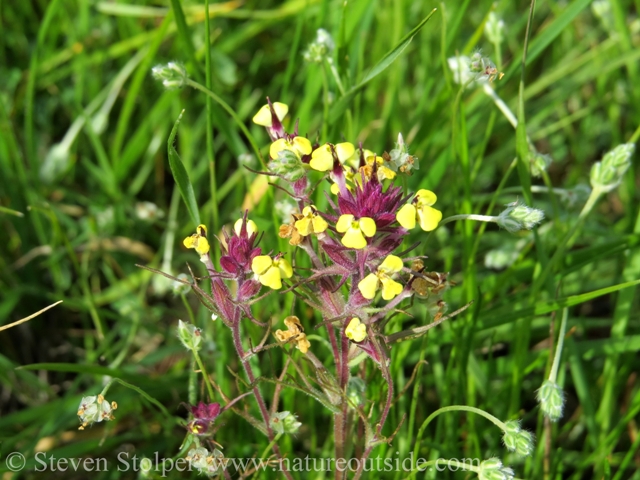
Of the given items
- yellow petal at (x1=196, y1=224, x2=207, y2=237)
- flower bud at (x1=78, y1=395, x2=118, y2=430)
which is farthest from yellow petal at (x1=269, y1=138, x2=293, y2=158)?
flower bud at (x1=78, y1=395, x2=118, y2=430)

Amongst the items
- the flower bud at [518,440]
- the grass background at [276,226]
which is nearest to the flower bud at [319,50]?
the grass background at [276,226]

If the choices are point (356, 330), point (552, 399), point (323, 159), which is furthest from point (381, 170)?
point (552, 399)

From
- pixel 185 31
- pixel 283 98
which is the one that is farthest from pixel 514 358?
pixel 185 31

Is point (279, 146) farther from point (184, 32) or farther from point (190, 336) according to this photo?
point (184, 32)

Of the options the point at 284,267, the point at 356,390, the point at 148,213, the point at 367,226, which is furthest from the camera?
the point at 148,213

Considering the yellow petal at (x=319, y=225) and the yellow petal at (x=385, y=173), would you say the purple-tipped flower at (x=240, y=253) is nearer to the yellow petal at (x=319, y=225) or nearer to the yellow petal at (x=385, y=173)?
the yellow petal at (x=319, y=225)
